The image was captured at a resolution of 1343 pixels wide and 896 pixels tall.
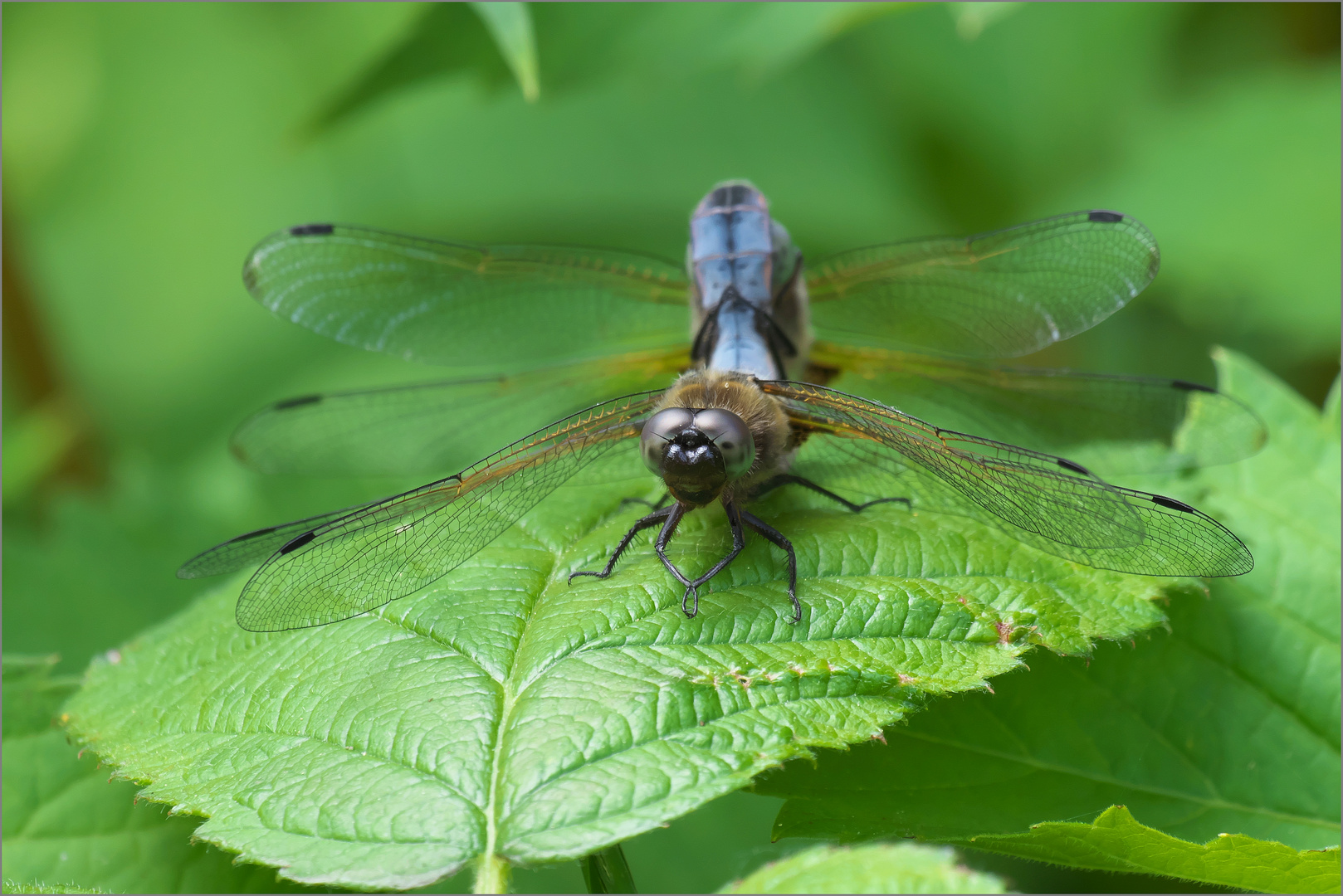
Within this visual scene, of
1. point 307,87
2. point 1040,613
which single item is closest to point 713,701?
point 1040,613

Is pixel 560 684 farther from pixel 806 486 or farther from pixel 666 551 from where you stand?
pixel 806 486

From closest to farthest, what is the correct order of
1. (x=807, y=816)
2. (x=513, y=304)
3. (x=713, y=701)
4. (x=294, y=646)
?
(x=713, y=701), (x=807, y=816), (x=294, y=646), (x=513, y=304)

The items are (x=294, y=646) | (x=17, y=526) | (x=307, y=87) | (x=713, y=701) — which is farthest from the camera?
(x=307, y=87)

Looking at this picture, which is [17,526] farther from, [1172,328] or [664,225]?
[1172,328]

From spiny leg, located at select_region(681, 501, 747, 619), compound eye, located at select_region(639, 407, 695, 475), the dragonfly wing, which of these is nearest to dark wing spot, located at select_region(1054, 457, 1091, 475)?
spiny leg, located at select_region(681, 501, 747, 619)

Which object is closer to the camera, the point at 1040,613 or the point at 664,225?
the point at 1040,613

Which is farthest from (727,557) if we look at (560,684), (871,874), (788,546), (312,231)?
(312,231)

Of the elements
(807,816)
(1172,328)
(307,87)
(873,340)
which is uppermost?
(307,87)

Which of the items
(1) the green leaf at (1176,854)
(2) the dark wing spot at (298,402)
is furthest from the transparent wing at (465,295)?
(1) the green leaf at (1176,854)
